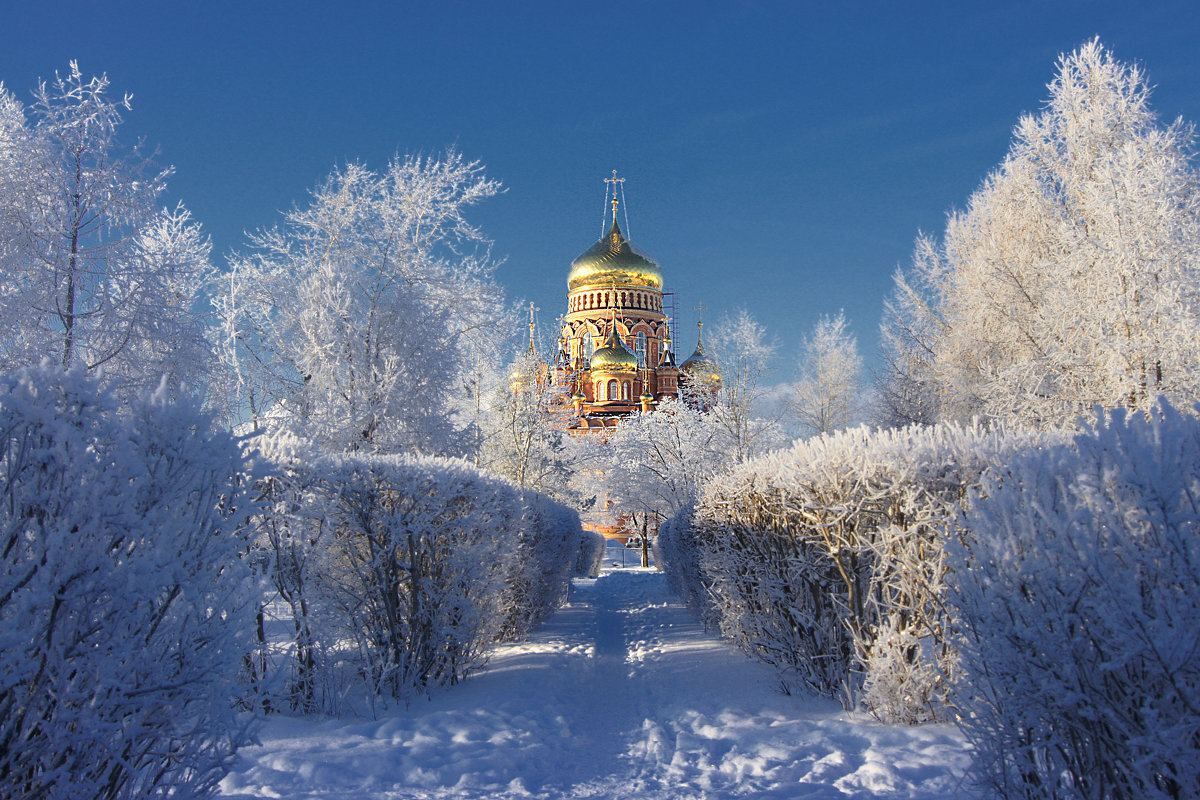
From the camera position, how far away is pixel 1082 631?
8.32ft

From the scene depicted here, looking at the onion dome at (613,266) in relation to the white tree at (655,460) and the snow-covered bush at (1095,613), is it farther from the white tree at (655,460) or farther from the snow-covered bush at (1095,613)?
the snow-covered bush at (1095,613)

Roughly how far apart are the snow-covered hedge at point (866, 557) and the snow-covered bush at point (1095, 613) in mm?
1321

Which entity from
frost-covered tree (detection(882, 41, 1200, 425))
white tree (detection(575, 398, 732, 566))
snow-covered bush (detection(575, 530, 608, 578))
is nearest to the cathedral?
white tree (detection(575, 398, 732, 566))

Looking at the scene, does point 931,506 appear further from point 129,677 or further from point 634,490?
point 634,490

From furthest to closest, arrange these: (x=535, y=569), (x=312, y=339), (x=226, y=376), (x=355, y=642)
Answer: (x=312, y=339), (x=226, y=376), (x=535, y=569), (x=355, y=642)

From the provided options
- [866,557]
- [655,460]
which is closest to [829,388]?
[655,460]

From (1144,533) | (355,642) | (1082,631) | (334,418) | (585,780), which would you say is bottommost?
(585,780)

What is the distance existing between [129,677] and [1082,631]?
3.23 meters

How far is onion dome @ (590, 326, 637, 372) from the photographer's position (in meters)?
50.8

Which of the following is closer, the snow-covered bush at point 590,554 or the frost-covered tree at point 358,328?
the frost-covered tree at point 358,328

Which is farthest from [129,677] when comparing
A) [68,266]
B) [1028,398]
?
[1028,398]

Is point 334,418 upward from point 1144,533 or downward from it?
upward

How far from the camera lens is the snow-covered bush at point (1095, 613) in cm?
233

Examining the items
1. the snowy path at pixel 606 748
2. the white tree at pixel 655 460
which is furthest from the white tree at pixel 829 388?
the snowy path at pixel 606 748
